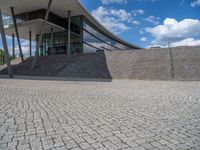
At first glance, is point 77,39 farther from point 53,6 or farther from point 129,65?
point 129,65

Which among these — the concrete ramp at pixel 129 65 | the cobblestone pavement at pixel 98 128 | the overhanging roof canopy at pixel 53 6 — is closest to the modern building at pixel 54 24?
the overhanging roof canopy at pixel 53 6

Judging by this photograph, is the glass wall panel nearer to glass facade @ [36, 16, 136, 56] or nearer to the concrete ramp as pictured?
glass facade @ [36, 16, 136, 56]

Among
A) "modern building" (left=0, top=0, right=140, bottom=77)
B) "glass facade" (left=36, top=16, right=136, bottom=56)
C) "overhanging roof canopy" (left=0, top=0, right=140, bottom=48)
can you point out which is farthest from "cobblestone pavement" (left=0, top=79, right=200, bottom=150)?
"glass facade" (left=36, top=16, right=136, bottom=56)

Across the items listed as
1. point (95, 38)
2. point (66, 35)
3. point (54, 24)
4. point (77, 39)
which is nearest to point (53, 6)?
point (54, 24)

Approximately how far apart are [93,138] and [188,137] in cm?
181

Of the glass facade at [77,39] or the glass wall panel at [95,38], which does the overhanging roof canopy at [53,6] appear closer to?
the glass facade at [77,39]

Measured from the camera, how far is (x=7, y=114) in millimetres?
5496

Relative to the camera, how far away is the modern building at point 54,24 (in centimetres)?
3488

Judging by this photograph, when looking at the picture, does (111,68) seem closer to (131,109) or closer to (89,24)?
(131,109)

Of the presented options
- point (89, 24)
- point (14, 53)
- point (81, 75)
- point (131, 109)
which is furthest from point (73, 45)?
point (131, 109)

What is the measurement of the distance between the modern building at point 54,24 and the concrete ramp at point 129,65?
6181 mm

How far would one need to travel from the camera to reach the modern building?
3488 cm

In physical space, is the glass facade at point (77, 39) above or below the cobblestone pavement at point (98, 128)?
above

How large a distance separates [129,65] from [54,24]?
69.7 feet
